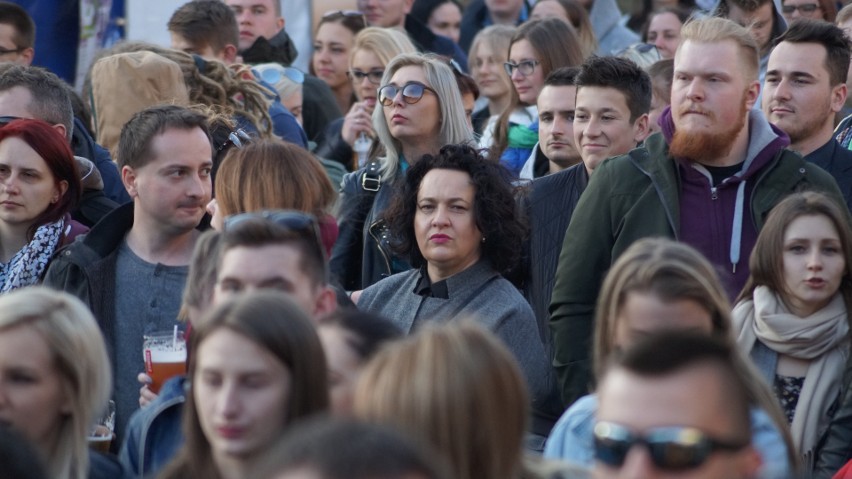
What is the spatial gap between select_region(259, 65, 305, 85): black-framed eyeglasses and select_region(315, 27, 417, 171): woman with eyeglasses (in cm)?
50

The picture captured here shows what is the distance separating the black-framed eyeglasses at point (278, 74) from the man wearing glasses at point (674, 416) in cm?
595

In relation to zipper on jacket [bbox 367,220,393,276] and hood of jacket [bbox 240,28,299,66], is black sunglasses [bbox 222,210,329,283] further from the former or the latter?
hood of jacket [bbox 240,28,299,66]

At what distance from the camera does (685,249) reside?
13.9 ft

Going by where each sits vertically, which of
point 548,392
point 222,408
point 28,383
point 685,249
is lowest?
point 548,392

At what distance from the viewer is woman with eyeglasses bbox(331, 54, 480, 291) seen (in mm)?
6559

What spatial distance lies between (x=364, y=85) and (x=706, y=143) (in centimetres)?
335

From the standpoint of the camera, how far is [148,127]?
566 cm

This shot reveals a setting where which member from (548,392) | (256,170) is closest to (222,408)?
(256,170)

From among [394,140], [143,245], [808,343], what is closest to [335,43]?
[394,140]

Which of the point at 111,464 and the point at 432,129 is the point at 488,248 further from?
the point at 111,464

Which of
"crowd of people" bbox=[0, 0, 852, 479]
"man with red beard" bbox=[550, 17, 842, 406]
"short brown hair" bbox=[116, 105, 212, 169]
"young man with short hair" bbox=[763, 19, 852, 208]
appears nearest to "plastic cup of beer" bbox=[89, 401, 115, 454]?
"crowd of people" bbox=[0, 0, 852, 479]

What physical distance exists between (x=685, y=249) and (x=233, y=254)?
1.36 metres

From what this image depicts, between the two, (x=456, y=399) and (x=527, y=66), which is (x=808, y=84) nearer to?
(x=527, y=66)

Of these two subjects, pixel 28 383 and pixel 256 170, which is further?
pixel 256 170
